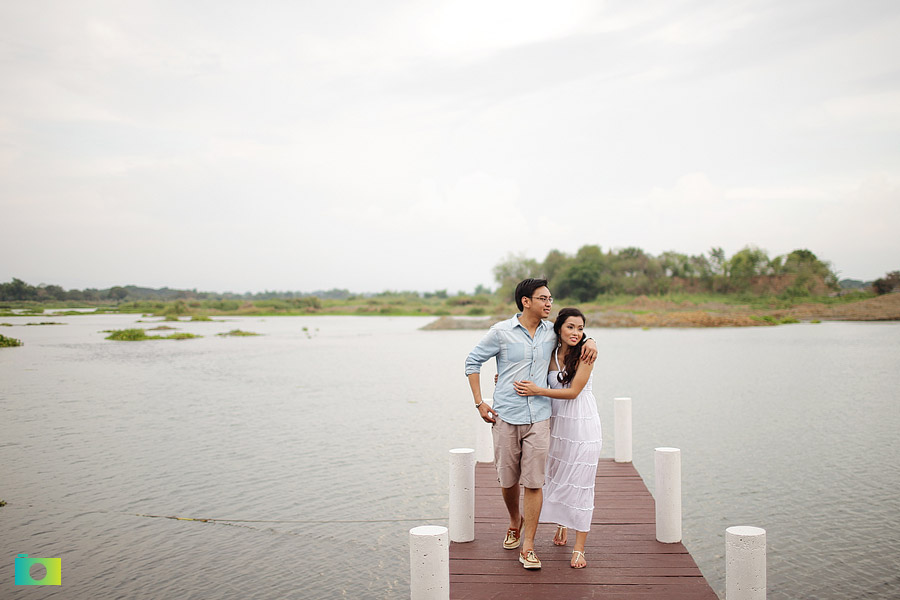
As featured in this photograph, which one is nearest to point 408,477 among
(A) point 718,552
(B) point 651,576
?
(A) point 718,552

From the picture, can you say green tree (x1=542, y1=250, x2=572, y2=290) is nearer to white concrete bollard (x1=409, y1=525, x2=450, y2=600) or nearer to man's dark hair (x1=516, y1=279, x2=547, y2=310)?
man's dark hair (x1=516, y1=279, x2=547, y2=310)

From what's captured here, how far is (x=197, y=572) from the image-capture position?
6684mm

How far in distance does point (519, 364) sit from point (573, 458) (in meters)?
0.88

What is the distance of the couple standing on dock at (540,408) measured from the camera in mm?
4816

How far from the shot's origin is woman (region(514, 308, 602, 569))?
4793 mm

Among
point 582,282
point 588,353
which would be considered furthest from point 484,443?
point 582,282

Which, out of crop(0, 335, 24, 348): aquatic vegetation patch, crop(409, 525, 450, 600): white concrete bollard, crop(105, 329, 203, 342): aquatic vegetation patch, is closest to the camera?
crop(409, 525, 450, 600): white concrete bollard

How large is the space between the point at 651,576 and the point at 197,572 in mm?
4784

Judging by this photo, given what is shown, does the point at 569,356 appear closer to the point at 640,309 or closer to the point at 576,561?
the point at 576,561

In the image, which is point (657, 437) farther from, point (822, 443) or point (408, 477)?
point (408, 477)

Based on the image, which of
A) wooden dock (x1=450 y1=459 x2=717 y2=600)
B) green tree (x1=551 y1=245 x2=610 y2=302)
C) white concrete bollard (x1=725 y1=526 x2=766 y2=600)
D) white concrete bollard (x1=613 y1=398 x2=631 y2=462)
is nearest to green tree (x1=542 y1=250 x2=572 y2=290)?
green tree (x1=551 y1=245 x2=610 y2=302)

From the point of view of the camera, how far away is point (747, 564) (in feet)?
12.8

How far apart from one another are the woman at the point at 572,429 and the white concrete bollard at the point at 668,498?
0.88 m

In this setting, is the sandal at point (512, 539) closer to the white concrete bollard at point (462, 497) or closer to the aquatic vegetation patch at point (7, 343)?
the white concrete bollard at point (462, 497)
